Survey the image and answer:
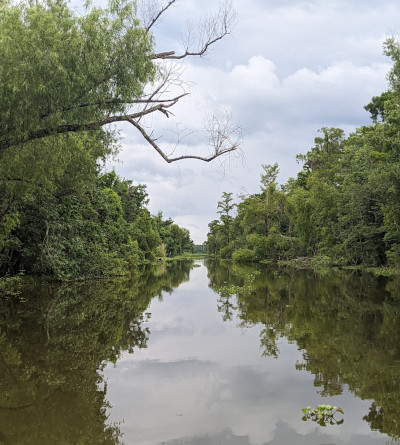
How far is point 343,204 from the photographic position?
1553 inches

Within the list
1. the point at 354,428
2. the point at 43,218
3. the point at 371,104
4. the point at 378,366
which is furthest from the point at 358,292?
the point at 371,104

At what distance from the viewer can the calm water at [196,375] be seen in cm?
466

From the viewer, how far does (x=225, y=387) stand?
→ 6.18m

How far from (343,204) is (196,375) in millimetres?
35966

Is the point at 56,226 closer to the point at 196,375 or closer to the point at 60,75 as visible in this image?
the point at 60,75

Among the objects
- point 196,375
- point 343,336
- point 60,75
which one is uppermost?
point 60,75

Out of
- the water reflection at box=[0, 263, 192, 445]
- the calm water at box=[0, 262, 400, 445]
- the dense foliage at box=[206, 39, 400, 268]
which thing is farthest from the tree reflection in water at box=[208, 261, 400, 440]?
the dense foliage at box=[206, 39, 400, 268]

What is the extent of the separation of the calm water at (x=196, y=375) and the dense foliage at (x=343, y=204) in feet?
57.3

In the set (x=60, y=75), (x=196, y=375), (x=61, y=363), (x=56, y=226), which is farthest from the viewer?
(x=56, y=226)

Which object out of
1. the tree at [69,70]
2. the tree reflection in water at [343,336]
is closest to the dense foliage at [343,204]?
the tree reflection in water at [343,336]

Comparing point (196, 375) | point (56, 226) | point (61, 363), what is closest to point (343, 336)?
point (196, 375)

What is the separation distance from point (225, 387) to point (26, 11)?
9.93m

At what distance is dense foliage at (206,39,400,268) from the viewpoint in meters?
28.0

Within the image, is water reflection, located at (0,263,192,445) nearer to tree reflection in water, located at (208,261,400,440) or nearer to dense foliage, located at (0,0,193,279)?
tree reflection in water, located at (208,261,400,440)
